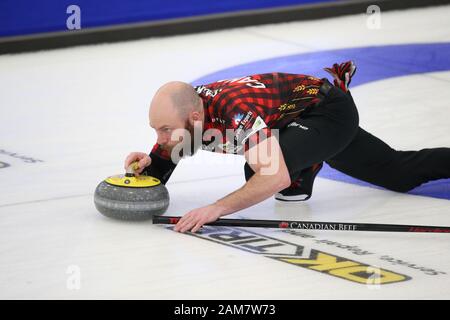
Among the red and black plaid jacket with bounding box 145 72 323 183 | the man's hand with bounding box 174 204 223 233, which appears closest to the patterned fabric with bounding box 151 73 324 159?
the red and black plaid jacket with bounding box 145 72 323 183

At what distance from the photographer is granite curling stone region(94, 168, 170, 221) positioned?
470 cm

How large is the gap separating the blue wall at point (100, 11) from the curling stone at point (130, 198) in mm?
4393

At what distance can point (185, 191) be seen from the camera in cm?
541

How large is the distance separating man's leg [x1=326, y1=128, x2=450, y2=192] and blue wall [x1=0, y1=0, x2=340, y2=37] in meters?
4.46

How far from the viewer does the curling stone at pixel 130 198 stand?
15.4 ft

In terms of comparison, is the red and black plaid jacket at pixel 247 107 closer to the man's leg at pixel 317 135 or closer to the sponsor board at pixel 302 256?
the man's leg at pixel 317 135

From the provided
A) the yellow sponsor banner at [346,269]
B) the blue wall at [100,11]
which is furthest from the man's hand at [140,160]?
the blue wall at [100,11]

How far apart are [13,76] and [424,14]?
455 centimetres

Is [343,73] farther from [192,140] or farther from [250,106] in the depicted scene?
[192,140]

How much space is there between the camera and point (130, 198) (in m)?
4.69

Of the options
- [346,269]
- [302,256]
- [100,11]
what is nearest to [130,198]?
[302,256]

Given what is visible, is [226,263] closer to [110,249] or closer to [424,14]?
[110,249]

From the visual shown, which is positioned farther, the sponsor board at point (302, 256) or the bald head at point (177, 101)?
the bald head at point (177, 101)
